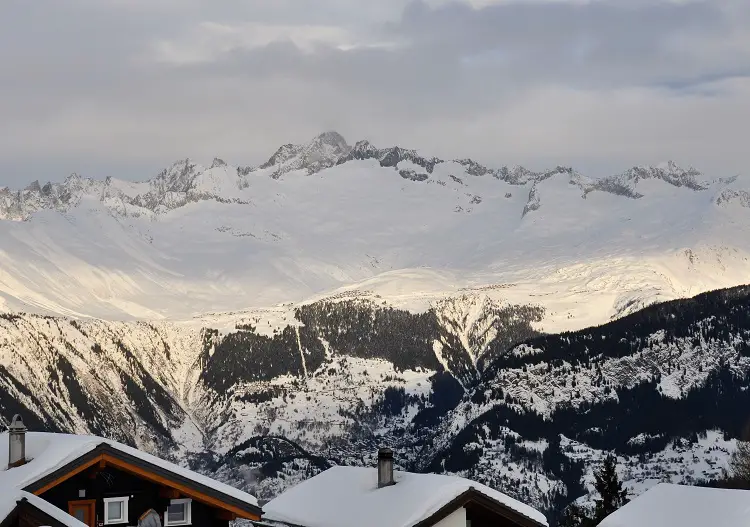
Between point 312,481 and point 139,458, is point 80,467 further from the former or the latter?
point 312,481

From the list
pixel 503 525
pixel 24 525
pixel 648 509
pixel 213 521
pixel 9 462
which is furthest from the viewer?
pixel 648 509

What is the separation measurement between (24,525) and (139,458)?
8.16m

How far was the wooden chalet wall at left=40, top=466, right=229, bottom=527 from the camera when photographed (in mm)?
54094

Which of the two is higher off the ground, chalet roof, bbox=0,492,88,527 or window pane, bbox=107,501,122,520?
window pane, bbox=107,501,122,520

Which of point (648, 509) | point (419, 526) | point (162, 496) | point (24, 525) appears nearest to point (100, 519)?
point (162, 496)

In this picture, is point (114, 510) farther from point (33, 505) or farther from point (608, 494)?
point (608, 494)

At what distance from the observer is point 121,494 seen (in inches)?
2160

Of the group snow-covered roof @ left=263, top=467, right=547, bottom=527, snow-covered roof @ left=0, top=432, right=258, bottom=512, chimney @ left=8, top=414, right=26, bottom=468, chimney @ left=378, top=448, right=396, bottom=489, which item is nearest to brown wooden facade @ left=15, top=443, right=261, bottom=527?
snow-covered roof @ left=0, top=432, right=258, bottom=512

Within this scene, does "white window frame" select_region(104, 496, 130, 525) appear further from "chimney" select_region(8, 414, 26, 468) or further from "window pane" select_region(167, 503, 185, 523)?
"chimney" select_region(8, 414, 26, 468)

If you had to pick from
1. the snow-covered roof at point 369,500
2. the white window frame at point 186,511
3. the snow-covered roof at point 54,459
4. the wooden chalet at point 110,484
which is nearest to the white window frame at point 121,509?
the wooden chalet at point 110,484

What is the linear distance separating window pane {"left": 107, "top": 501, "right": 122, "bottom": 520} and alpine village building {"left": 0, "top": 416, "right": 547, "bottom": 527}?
0.04m

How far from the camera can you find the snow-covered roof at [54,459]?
169ft

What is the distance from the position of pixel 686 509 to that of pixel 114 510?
84.8ft

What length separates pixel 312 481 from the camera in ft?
232
